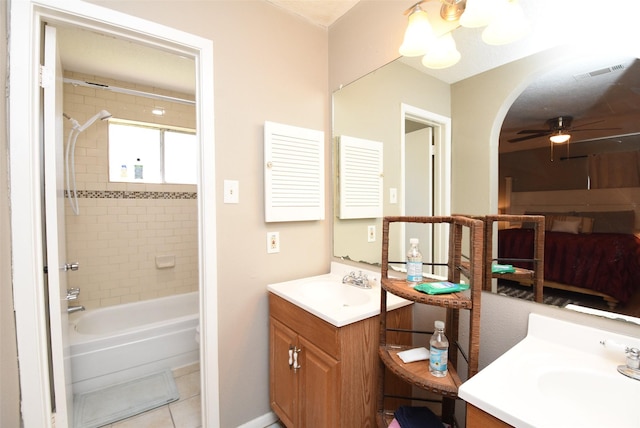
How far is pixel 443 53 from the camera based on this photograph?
4.09 ft

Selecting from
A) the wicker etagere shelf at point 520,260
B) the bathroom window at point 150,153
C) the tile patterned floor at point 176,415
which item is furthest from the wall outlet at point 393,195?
the bathroom window at point 150,153

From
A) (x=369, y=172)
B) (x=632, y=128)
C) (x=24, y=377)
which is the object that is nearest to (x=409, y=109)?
(x=369, y=172)

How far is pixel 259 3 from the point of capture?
62.3 inches

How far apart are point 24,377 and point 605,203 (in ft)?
6.98

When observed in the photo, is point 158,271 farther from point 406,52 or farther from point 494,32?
point 494,32

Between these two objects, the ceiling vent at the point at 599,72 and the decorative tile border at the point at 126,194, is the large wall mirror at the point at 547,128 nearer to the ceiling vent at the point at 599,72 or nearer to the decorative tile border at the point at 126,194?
the ceiling vent at the point at 599,72

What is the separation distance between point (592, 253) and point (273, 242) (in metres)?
1.38

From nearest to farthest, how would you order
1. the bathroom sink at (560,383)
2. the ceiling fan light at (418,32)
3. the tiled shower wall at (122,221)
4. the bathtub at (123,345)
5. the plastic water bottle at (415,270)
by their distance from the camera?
the bathroom sink at (560,383) → the plastic water bottle at (415,270) → the ceiling fan light at (418,32) → the bathtub at (123,345) → the tiled shower wall at (122,221)

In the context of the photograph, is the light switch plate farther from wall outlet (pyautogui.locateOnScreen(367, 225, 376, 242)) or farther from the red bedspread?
the red bedspread

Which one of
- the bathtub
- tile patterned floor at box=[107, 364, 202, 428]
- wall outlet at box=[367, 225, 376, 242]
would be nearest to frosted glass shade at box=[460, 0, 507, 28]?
wall outlet at box=[367, 225, 376, 242]

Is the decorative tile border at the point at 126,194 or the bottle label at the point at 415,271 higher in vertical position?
the decorative tile border at the point at 126,194

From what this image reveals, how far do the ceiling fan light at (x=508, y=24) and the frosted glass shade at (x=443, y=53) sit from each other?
170 millimetres

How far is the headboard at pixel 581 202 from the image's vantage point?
81 cm

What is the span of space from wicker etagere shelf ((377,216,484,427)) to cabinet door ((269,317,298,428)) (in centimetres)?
47
